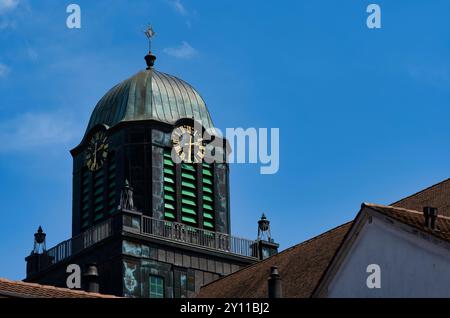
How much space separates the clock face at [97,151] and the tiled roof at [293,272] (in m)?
8.56

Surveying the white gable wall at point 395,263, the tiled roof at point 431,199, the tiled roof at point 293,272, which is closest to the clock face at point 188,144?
the tiled roof at point 293,272

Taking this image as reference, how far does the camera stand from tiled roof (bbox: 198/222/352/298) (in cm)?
5062

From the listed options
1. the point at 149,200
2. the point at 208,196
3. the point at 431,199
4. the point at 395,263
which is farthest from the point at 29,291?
the point at 208,196

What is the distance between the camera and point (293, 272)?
52.8m

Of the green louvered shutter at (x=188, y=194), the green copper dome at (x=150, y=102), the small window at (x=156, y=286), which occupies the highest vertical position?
the green copper dome at (x=150, y=102)

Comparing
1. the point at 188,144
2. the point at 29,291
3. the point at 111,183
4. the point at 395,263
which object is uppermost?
the point at 188,144

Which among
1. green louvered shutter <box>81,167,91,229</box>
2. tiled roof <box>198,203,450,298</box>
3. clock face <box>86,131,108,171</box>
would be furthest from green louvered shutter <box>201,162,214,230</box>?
tiled roof <box>198,203,450,298</box>

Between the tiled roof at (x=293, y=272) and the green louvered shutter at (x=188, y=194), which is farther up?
the green louvered shutter at (x=188, y=194)

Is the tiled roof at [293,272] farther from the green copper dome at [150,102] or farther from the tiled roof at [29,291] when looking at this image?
the tiled roof at [29,291]

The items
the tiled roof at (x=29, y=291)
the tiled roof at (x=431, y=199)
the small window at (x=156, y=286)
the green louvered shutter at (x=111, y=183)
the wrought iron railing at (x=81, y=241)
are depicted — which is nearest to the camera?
the tiled roof at (x=29, y=291)

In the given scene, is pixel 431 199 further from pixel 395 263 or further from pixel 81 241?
pixel 81 241

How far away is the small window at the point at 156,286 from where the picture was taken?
206 feet

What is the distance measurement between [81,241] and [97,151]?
3798 millimetres

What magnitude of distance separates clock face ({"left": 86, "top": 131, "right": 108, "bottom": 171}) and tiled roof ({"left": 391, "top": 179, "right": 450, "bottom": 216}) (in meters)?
18.0
